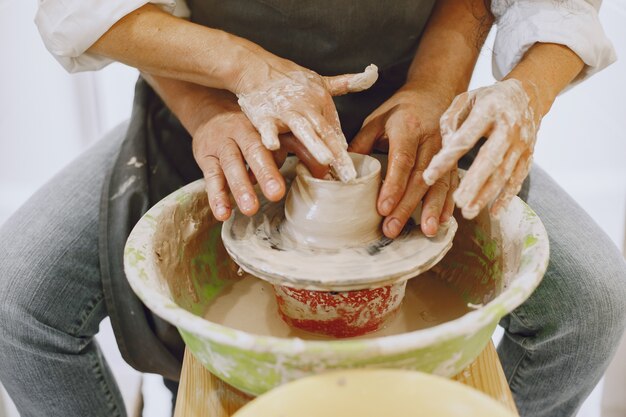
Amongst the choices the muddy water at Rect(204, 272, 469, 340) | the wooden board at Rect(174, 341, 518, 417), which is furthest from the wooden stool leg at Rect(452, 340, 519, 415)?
the muddy water at Rect(204, 272, 469, 340)

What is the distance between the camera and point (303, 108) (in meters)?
0.87

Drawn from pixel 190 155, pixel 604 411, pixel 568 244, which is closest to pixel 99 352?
pixel 190 155

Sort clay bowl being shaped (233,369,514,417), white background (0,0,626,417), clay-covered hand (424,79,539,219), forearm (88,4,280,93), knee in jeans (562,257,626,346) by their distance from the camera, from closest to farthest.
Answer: clay bowl being shaped (233,369,514,417) → clay-covered hand (424,79,539,219) → forearm (88,4,280,93) → knee in jeans (562,257,626,346) → white background (0,0,626,417)

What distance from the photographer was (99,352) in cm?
118

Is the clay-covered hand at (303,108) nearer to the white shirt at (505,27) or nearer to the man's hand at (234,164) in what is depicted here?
the man's hand at (234,164)

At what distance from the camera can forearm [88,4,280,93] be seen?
3.23ft

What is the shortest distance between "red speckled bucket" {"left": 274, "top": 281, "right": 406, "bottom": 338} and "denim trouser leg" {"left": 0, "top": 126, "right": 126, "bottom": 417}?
1.36 ft

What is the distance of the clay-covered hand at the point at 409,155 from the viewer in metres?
0.88

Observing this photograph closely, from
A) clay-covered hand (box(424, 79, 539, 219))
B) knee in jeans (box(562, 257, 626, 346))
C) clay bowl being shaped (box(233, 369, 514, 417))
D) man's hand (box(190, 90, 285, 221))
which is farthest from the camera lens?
knee in jeans (box(562, 257, 626, 346))

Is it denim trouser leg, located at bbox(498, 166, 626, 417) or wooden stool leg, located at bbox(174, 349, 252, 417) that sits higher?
wooden stool leg, located at bbox(174, 349, 252, 417)

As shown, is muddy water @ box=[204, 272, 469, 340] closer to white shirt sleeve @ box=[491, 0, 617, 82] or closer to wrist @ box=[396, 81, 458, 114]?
wrist @ box=[396, 81, 458, 114]

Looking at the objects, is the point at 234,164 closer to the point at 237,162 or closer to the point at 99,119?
the point at 237,162

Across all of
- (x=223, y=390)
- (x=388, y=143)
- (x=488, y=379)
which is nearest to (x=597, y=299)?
(x=488, y=379)

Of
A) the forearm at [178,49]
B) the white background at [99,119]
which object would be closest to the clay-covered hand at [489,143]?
the forearm at [178,49]
